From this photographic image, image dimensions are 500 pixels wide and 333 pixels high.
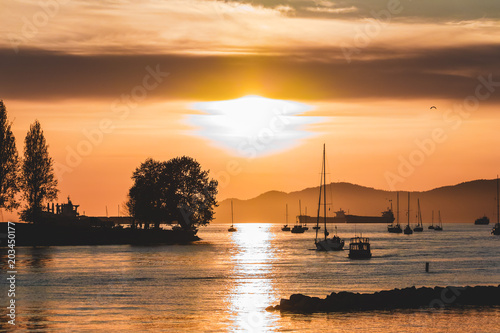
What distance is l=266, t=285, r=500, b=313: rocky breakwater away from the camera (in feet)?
182

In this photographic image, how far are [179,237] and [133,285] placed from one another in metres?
104

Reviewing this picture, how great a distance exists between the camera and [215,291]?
72.1 m

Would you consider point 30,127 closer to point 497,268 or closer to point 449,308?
point 497,268

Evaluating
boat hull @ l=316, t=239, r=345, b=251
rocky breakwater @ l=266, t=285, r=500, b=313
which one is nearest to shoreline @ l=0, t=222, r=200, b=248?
boat hull @ l=316, t=239, r=345, b=251

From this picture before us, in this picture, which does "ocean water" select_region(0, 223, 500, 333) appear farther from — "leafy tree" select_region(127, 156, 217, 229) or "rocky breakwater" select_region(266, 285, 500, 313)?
"leafy tree" select_region(127, 156, 217, 229)

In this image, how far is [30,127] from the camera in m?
143

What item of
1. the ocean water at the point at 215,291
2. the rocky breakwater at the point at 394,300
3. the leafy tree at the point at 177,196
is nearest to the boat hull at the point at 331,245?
the ocean water at the point at 215,291

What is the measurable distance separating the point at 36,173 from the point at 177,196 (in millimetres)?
40121

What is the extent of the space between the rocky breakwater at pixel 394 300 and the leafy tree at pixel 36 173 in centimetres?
9373

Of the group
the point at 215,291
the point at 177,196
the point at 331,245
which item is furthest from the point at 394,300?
the point at 177,196

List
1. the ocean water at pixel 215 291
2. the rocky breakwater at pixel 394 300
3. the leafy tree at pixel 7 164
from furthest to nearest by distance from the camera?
the leafy tree at pixel 7 164 < the rocky breakwater at pixel 394 300 < the ocean water at pixel 215 291

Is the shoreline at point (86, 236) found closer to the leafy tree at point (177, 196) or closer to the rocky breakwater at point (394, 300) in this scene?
the leafy tree at point (177, 196)

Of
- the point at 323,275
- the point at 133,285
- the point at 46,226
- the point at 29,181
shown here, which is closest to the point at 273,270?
the point at 323,275

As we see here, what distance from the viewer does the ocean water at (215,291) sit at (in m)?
49.5
